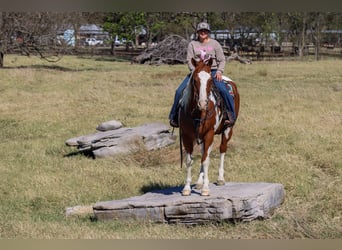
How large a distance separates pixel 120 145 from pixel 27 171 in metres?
2.04

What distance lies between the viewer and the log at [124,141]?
429 inches

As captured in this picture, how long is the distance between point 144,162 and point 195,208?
4091mm

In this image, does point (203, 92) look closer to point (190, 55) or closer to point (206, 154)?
point (190, 55)

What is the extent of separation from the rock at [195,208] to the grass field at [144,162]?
0.12 meters

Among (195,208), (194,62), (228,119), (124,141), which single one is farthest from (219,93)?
(124,141)

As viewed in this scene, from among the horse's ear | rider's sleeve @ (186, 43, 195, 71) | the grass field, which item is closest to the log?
the grass field

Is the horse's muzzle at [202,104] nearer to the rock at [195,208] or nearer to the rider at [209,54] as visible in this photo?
the rider at [209,54]

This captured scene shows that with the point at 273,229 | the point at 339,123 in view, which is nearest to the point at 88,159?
the point at 273,229

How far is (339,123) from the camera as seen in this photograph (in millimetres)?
14047

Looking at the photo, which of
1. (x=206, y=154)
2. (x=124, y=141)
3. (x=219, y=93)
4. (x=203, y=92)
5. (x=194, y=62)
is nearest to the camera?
(x=203, y=92)

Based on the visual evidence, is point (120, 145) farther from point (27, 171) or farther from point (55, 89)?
point (55, 89)

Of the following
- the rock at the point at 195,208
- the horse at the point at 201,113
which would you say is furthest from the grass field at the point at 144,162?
the horse at the point at 201,113

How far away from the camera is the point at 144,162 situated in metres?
10.4

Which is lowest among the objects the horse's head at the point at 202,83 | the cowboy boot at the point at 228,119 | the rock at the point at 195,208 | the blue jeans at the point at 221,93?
the rock at the point at 195,208
